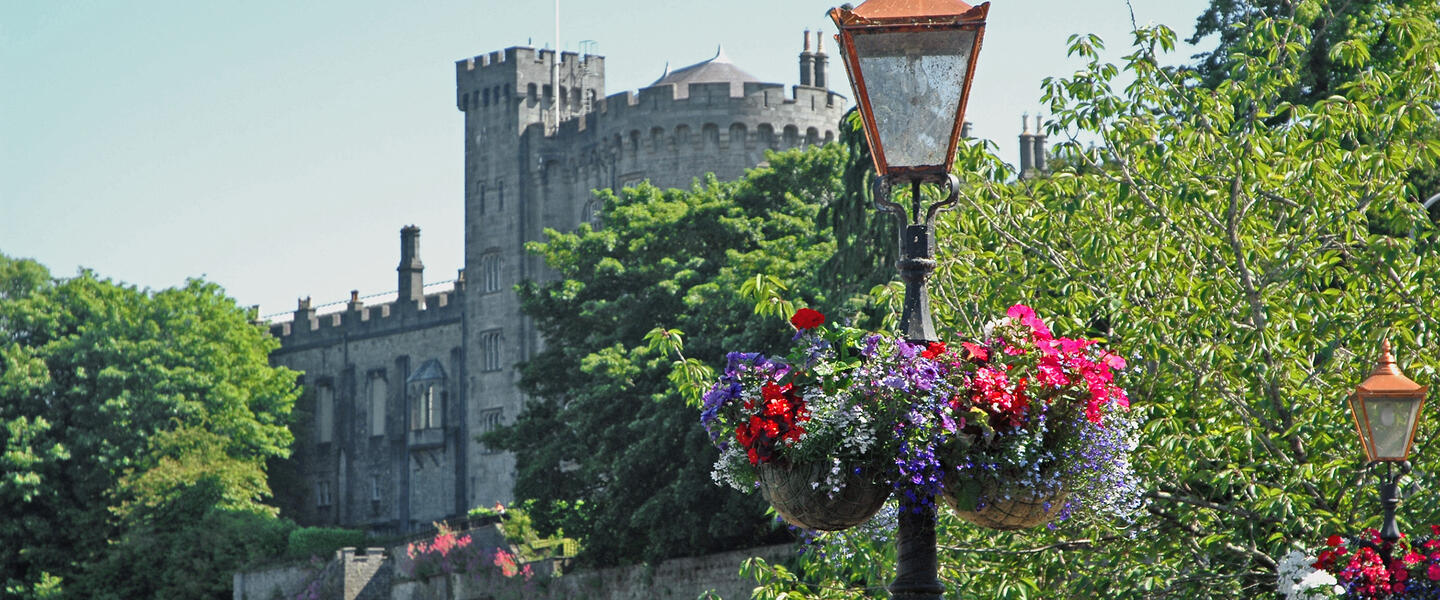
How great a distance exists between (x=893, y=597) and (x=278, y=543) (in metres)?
54.4

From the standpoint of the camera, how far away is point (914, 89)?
8.48 m

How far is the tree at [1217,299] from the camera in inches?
606

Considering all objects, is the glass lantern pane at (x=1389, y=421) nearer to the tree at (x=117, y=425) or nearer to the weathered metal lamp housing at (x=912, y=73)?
the weathered metal lamp housing at (x=912, y=73)

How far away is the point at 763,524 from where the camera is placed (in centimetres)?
3694

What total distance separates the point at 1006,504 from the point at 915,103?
5.44 ft

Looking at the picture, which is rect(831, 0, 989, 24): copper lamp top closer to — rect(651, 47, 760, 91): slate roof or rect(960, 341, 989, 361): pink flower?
rect(960, 341, 989, 361): pink flower

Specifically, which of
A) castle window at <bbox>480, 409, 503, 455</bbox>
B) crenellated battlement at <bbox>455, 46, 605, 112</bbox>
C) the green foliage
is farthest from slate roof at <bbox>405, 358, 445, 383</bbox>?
the green foliage

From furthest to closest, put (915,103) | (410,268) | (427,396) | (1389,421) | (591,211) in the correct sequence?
(410,268) < (427,396) < (591,211) < (1389,421) < (915,103)

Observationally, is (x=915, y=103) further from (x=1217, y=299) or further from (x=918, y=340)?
(x=1217, y=299)

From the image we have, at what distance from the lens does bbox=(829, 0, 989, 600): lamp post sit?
8391 millimetres

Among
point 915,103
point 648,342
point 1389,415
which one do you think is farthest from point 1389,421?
point 648,342

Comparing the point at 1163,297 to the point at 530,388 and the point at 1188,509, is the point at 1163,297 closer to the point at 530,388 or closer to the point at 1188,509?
the point at 1188,509

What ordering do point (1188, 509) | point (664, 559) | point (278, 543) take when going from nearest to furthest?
point (1188, 509)
point (664, 559)
point (278, 543)

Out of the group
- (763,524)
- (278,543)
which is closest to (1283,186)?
(763,524)
